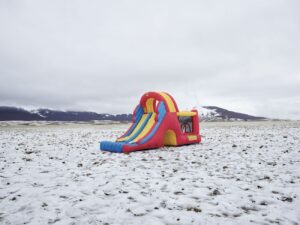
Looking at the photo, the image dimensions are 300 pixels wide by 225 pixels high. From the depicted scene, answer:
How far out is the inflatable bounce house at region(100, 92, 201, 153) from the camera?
11.7 metres

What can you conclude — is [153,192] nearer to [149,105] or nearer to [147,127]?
[147,127]

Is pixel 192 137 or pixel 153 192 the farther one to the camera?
pixel 192 137

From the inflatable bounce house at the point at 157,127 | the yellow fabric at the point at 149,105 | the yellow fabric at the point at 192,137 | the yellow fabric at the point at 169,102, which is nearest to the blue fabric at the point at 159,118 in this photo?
the inflatable bounce house at the point at 157,127

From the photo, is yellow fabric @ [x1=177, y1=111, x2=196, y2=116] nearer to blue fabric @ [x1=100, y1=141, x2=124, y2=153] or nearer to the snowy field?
blue fabric @ [x1=100, y1=141, x2=124, y2=153]

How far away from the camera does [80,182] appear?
619 centimetres

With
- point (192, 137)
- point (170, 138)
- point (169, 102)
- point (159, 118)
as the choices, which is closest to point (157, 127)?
point (159, 118)

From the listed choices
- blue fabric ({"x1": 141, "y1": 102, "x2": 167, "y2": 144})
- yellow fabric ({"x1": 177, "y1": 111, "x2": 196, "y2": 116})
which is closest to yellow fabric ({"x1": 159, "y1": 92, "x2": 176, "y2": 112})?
blue fabric ({"x1": 141, "y1": 102, "x2": 167, "y2": 144})

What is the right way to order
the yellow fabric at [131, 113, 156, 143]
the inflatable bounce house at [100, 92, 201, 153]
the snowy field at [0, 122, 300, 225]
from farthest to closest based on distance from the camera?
the yellow fabric at [131, 113, 156, 143]
the inflatable bounce house at [100, 92, 201, 153]
the snowy field at [0, 122, 300, 225]

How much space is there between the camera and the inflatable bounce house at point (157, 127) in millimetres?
11655

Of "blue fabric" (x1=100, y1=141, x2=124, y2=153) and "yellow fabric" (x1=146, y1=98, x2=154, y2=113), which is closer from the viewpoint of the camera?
"blue fabric" (x1=100, y1=141, x2=124, y2=153)

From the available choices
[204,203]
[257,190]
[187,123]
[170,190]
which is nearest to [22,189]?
[170,190]

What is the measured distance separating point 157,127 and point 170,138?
152cm

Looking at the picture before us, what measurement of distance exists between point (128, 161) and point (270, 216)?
19.0ft

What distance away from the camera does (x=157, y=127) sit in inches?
478
